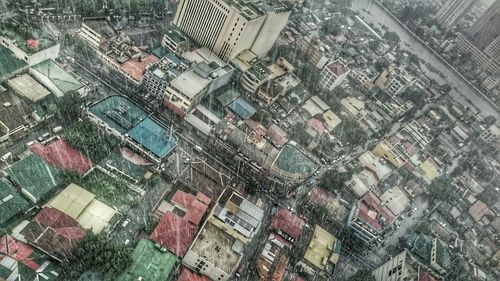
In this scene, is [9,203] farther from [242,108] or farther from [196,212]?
[242,108]

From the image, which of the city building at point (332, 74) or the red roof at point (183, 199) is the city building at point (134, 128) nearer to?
the red roof at point (183, 199)

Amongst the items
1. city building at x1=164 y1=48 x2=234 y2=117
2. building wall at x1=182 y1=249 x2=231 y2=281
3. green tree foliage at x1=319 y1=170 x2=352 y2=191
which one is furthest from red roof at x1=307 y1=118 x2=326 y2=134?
building wall at x1=182 y1=249 x2=231 y2=281

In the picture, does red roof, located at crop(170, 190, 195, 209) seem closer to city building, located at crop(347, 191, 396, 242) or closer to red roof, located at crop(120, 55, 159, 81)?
red roof, located at crop(120, 55, 159, 81)

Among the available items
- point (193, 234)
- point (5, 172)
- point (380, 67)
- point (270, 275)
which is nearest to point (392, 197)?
point (270, 275)

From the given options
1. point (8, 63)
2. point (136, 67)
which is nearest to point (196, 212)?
point (136, 67)

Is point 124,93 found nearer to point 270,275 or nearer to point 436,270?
point 270,275
